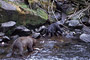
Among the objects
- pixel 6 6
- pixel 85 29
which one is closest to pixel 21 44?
pixel 6 6

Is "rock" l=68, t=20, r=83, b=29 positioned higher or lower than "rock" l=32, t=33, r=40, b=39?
lower

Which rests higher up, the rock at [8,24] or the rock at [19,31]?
the rock at [8,24]

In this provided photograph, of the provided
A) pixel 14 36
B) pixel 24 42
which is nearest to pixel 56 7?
pixel 14 36

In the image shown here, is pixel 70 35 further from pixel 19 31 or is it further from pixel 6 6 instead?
pixel 6 6

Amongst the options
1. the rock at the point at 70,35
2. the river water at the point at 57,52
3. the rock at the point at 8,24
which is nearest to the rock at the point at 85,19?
the rock at the point at 70,35

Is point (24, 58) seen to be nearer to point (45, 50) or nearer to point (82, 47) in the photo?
point (45, 50)

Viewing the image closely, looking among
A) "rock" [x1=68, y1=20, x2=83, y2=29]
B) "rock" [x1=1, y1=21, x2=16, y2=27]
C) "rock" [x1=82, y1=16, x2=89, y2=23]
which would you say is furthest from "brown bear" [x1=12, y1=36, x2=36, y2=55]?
"rock" [x1=82, y1=16, x2=89, y2=23]

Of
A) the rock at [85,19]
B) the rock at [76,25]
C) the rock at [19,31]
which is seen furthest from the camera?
the rock at [85,19]

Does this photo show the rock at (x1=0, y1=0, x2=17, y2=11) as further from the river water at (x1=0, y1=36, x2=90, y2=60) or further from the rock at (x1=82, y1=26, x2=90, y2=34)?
the rock at (x1=82, y1=26, x2=90, y2=34)

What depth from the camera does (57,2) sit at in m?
15.3

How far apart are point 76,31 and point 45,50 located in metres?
4.42

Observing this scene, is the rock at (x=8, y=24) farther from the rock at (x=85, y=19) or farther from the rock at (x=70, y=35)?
the rock at (x=85, y=19)

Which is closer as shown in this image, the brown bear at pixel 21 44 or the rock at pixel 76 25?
the brown bear at pixel 21 44

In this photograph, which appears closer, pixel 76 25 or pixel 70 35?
pixel 70 35
